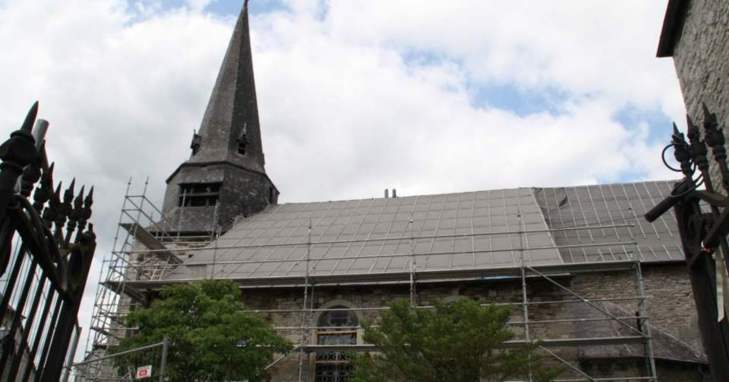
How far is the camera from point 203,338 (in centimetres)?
1049

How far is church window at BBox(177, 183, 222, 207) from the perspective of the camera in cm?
2185

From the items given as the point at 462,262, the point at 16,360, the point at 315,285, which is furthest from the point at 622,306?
the point at 16,360

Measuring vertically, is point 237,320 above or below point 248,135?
below

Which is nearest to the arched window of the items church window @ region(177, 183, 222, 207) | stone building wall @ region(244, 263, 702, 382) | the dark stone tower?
stone building wall @ region(244, 263, 702, 382)

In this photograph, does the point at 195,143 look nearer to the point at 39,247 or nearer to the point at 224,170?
the point at 224,170

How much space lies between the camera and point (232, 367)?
35.4 ft

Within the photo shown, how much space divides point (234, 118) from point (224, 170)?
329 centimetres

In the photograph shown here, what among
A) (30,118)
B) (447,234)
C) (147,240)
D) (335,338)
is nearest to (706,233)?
(30,118)

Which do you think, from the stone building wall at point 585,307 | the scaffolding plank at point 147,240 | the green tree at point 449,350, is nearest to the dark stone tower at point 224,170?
the scaffolding plank at point 147,240

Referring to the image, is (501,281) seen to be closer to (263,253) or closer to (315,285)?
(315,285)

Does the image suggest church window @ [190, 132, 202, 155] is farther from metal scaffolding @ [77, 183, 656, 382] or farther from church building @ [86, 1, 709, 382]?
metal scaffolding @ [77, 183, 656, 382]

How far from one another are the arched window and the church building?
33 millimetres

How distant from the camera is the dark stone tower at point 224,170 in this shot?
2139 cm

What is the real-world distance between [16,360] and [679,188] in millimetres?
3515
